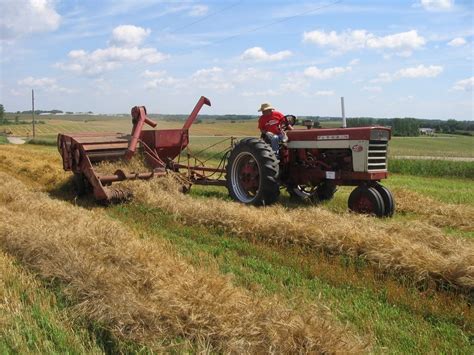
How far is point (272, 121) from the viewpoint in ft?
30.1

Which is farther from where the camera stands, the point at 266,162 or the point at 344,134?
the point at 266,162

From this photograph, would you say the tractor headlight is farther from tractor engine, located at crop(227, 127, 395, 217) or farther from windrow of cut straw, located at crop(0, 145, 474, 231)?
windrow of cut straw, located at crop(0, 145, 474, 231)

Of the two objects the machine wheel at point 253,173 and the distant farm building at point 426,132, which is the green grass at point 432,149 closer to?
the distant farm building at point 426,132

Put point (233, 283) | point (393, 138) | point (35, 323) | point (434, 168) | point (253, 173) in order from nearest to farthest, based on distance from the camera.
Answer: point (35, 323), point (233, 283), point (253, 173), point (434, 168), point (393, 138)

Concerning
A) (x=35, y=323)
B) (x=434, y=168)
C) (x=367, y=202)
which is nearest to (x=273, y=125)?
(x=367, y=202)

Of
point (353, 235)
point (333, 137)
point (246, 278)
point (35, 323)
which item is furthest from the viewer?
point (333, 137)

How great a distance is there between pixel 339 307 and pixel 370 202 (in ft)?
12.8

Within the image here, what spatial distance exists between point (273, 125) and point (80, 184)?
3967 mm

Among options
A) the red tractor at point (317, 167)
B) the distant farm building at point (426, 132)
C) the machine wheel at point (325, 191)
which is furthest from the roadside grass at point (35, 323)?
the distant farm building at point (426, 132)

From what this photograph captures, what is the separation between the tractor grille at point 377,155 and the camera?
320 inches

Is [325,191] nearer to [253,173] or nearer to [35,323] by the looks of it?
[253,173]

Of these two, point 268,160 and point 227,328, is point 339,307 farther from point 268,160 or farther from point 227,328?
point 268,160

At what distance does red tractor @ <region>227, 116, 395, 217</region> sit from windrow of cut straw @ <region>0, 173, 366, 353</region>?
3382mm

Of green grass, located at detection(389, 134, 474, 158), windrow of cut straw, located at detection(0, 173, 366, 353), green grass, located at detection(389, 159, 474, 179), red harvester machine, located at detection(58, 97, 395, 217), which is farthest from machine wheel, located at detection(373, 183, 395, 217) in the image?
green grass, located at detection(389, 134, 474, 158)
